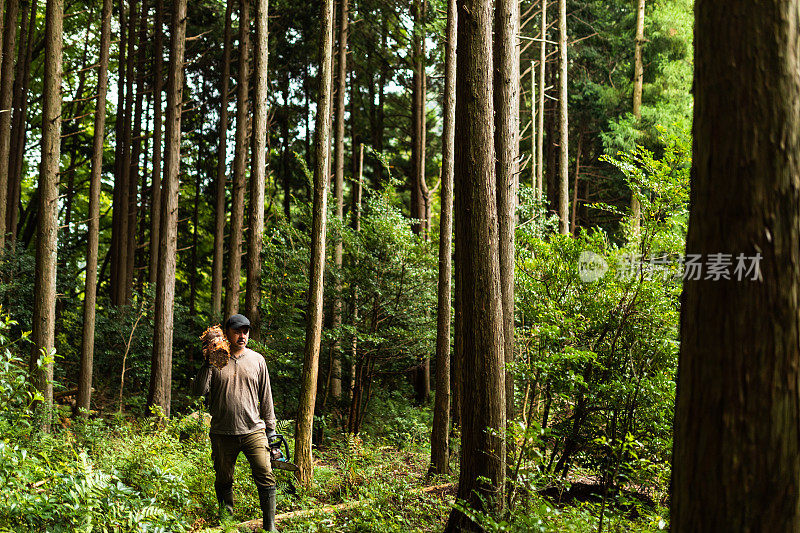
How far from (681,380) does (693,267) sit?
0.54 metres

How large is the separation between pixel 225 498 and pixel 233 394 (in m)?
1.20

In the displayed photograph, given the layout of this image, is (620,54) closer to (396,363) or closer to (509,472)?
(396,363)

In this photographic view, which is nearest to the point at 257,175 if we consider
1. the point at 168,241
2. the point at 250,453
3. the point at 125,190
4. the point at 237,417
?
the point at 168,241

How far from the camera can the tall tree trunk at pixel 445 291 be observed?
9570 millimetres

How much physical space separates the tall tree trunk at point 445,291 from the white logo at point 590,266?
2291 millimetres

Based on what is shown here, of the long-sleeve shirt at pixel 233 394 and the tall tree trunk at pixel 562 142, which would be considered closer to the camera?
the long-sleeve shirt at pixel 233 394

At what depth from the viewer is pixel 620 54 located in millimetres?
22672

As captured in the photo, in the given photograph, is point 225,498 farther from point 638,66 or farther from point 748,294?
point 638,66

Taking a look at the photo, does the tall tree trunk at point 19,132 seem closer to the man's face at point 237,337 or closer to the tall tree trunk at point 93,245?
the tall tree trunk at point 93,245

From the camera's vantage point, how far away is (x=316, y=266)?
8.41 metres

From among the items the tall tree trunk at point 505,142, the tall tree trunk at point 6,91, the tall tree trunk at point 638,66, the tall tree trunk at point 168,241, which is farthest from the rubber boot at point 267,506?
the tall tree trunk at point 638,66

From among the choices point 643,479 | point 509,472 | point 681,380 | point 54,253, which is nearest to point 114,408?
point 54,253

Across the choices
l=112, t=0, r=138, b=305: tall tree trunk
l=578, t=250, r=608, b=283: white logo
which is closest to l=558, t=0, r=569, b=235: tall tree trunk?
l=578, t=250, r=608, b=283: white logo

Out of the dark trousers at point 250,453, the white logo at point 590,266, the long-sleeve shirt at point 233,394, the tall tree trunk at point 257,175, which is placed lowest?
the dark trousers at point 250,453
